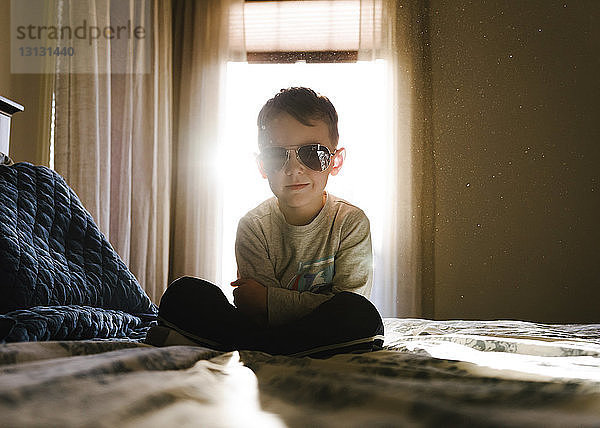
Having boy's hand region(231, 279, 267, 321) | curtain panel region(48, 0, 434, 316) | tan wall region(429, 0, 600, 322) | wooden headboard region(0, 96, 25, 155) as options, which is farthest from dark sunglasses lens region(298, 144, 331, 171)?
Result: tan wall region(429, 0, 600, 322)

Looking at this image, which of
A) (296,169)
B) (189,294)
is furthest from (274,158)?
(189,294)

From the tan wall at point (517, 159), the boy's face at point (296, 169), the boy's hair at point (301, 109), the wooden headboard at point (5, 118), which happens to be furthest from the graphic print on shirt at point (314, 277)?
the tan wall at point (517, 159)

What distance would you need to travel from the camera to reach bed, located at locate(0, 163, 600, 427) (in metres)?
0.46

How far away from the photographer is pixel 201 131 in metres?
3.28

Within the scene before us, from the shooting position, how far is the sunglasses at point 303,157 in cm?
127

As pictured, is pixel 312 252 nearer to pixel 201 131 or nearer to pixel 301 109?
pixel 301 109

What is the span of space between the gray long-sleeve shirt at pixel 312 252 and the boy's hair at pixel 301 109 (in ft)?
0.59

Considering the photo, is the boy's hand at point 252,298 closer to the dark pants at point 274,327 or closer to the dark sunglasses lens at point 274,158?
the dark pants at point 274,327

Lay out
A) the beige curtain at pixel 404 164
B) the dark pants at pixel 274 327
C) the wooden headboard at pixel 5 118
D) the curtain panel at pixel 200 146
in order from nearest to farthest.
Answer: the dark pants at pixel 274 327
the wooden headboard at pixel 5 118
the curtain panel at pixel 200 146
the beige curtain at pixel 404 164

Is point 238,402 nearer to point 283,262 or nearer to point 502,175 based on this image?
point 283,262

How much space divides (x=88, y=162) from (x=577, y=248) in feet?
8.19

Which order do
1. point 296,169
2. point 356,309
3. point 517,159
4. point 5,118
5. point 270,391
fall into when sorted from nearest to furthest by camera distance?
point 270,391, point 356,309, point 296,169, point 5,118, point 517,159

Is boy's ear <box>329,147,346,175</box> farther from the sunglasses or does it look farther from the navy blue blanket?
the navy blue blanket

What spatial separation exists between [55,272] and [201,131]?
2215 mm
